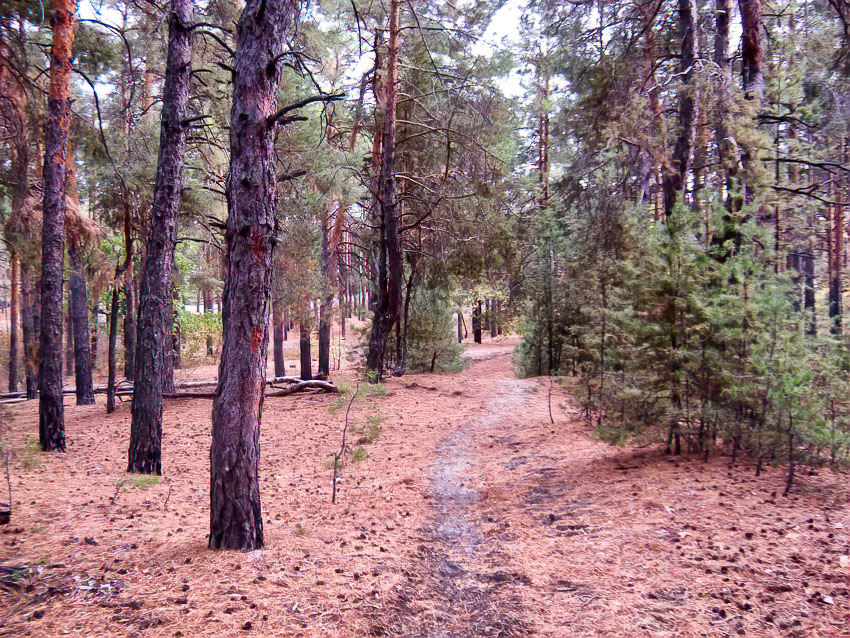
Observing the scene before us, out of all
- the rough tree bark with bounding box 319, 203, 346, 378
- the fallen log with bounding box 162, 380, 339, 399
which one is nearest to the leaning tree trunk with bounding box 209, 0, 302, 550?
the fallen log with bounding box 162, 380, 339, 399

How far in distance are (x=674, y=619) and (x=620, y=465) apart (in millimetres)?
3442

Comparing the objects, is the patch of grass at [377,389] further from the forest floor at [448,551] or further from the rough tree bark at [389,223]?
the forest floor at [448,551]

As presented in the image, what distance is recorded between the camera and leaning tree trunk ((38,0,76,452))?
8.38 metres

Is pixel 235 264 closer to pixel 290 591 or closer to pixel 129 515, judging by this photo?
pixel 290 591

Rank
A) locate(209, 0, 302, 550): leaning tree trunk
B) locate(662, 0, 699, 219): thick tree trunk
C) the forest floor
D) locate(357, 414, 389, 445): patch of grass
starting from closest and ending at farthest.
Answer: the forest floor
locate(209, 0, 302, 550): leaning tree trunk
locate(662, 0, 699, 219): thick tree trunk
locate(357, 414, 389, 445): patch of grass

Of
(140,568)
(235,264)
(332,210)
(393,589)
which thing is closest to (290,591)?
(393,589)

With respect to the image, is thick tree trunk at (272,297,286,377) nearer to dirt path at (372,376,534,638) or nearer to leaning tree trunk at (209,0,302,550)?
dirt path at (372,376,534,638)

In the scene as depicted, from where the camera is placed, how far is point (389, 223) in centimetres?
1298

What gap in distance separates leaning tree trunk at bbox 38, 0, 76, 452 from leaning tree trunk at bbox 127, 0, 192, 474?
242cm

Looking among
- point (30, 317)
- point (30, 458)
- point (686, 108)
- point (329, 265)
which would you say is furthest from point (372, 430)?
point (30, 317)

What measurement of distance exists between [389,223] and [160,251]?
6.52 meters

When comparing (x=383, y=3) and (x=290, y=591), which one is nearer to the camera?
(x=290, y=591)

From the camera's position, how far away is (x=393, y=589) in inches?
157

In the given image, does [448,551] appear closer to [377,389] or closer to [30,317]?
[377,389]
